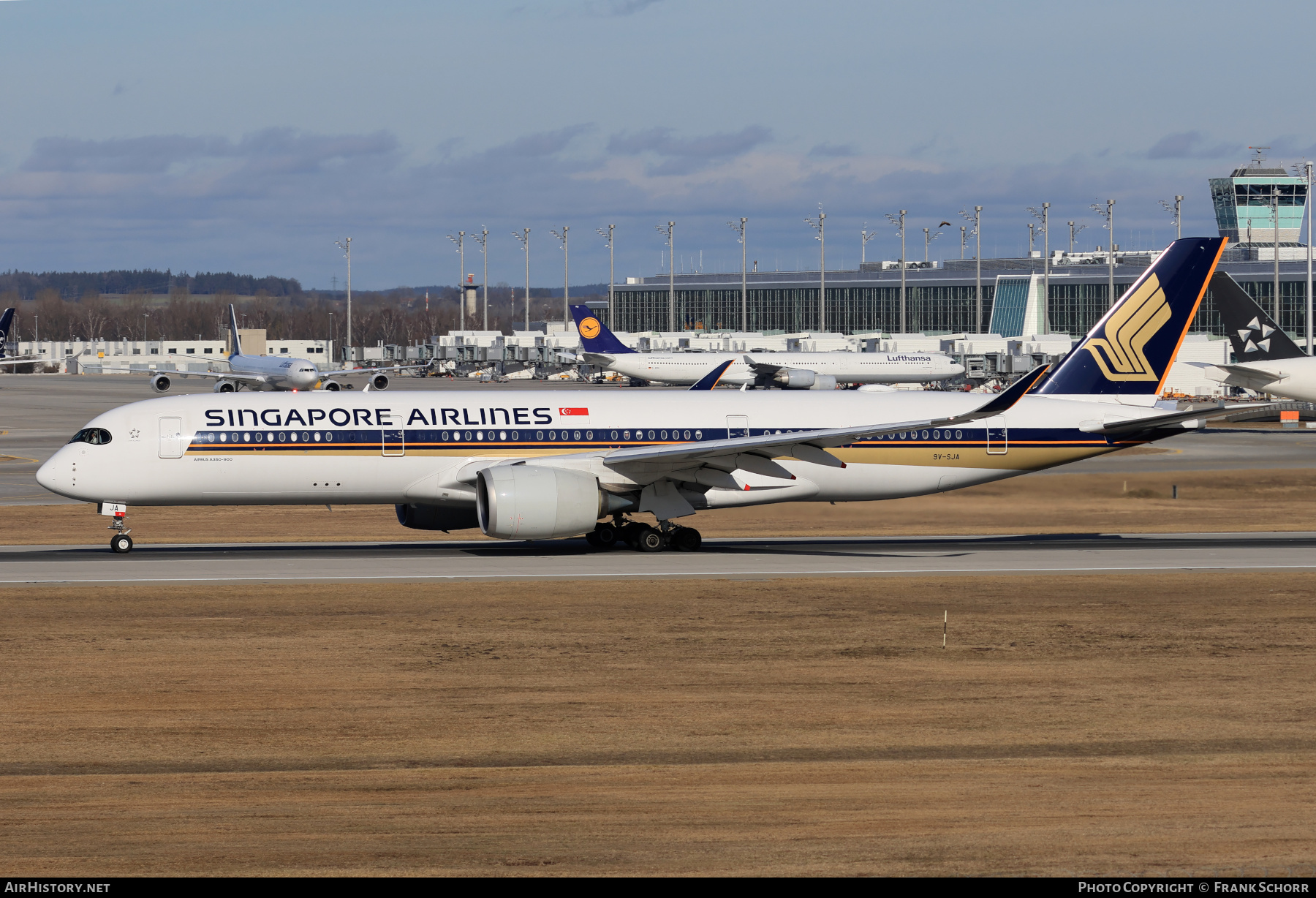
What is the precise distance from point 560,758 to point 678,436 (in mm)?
20787

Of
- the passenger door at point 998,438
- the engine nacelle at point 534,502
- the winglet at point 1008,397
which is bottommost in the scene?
the engine nacelle at point 534,502

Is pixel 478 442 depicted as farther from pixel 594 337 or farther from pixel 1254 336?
pixel 594 337

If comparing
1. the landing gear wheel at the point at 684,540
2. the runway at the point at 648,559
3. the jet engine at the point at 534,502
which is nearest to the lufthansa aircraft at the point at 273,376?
the runway at the point at 648,559

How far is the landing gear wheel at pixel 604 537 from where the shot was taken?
37438mm

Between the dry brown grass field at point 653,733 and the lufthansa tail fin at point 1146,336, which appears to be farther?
the lufthansa tail fin at point 1146,336

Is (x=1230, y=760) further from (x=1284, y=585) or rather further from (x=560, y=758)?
(x=1284, y=585)

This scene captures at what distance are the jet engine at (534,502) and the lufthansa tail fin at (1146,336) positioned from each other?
568 inches

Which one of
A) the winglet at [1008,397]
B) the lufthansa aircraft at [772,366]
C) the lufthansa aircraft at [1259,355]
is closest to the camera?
the winglet at [1008,397]

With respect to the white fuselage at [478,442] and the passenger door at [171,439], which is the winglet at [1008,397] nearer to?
the white fuselage at [478,442]

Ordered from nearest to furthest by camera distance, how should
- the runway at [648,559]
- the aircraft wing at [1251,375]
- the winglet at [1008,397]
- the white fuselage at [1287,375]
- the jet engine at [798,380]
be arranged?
the runway at [648,559], the winglet at [1008,397], the aircraft wing at [1251,375], the white fuselage at [1287,375], the jet engine at [798,380]

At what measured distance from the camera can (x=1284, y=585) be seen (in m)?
30.9

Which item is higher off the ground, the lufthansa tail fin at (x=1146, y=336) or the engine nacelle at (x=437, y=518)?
the lufthansa tail fin at (x=1146, y=336)

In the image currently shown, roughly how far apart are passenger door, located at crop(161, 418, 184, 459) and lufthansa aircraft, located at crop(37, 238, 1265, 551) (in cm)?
3

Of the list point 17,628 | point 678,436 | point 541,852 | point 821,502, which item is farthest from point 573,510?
point 541,852
